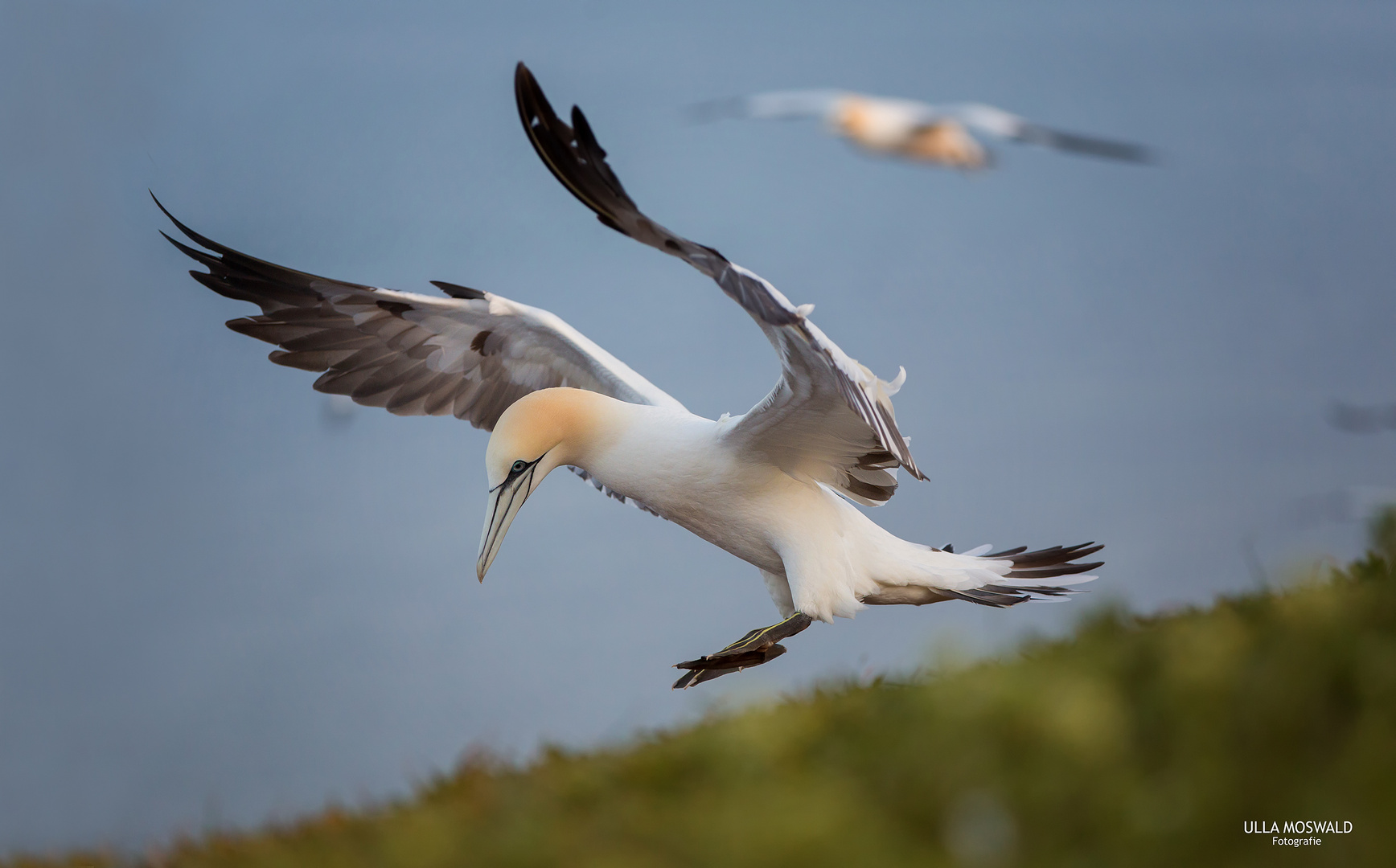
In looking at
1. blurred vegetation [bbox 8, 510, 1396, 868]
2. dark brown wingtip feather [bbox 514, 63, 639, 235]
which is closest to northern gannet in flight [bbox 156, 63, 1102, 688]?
dark brown wingtip feather [bbox 514, 63, 639, 235]

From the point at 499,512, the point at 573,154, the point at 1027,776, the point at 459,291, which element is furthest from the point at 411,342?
the point at 1027,776

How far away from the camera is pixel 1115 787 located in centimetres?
150

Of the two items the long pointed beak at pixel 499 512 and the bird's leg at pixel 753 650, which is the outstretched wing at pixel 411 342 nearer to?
Result: the long pointed beak at pixel 499 512

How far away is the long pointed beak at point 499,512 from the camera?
468 centimetres

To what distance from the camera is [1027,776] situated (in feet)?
5.12

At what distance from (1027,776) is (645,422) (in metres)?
3.40

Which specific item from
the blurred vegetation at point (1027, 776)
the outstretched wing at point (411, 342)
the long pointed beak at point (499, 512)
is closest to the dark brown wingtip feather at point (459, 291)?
the outstretched wing at point (411, 342)

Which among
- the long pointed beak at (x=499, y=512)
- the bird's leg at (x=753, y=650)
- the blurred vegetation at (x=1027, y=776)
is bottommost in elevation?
the blurred vegetation at (x=1027, y=776)

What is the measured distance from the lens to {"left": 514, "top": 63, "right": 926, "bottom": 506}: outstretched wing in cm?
337

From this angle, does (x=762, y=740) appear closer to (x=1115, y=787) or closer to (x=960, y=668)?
(x=960, y=668)

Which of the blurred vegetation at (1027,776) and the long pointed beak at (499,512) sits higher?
the long pointed beak at (499,512)

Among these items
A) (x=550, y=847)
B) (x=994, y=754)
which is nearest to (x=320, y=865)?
(x=550, y=847)

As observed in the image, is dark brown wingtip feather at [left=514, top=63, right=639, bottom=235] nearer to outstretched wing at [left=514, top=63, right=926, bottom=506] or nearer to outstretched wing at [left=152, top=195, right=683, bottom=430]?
outstretched wing at [left=514, top=63, right=926, bottom=506]

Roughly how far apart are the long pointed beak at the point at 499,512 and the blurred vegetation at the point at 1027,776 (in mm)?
2497
